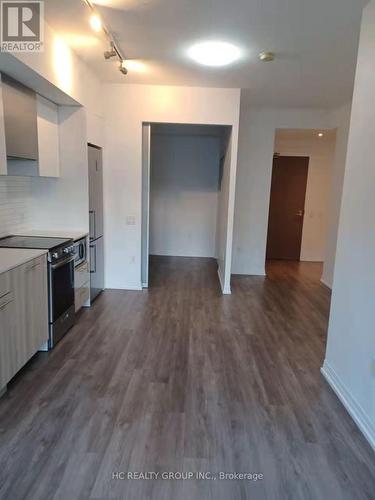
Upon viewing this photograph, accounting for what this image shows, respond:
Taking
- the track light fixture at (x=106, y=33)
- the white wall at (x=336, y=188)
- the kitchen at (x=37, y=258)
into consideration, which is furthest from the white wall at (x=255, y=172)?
the kitchen at (x=37, y=258)

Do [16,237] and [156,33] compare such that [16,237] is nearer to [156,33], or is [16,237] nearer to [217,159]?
[156,33]

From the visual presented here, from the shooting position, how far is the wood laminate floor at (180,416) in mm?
1763

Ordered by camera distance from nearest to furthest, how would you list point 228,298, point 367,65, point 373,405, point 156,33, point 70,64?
1. point 373,405
2. point 367,65
3. point 156,33
4. point 70,64
5. point 228,298

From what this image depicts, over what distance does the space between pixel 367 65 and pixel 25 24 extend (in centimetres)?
254

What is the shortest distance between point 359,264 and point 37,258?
8.13 ft

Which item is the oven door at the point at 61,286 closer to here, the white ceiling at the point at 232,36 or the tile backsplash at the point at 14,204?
the tile backsplash at the point at 14,204

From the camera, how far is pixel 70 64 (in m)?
3.36

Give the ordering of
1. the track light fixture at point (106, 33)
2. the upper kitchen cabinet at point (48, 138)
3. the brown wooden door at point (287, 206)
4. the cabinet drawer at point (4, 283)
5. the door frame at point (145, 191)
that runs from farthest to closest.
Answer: the brown wooden door at point (287, 206) < the door frame at point (145, 191) < the upper kitchen cabinet at point (48, 138) < the track light fixture at point (106, 33) < the cabinet drawer at point (4, 283)

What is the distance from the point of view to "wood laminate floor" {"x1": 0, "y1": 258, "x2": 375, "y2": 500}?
176cm

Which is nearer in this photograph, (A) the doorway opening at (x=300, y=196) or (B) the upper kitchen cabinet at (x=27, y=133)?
(B) the upper kitchen cabinet at (x=27, y=133)

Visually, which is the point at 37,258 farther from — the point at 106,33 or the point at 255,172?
the point at 255,172

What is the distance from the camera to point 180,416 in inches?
89.2

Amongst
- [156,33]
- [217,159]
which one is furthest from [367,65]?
[217,159]

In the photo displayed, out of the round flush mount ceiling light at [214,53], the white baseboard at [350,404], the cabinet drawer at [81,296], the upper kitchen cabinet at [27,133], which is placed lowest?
the white baseboard at [350,404]
